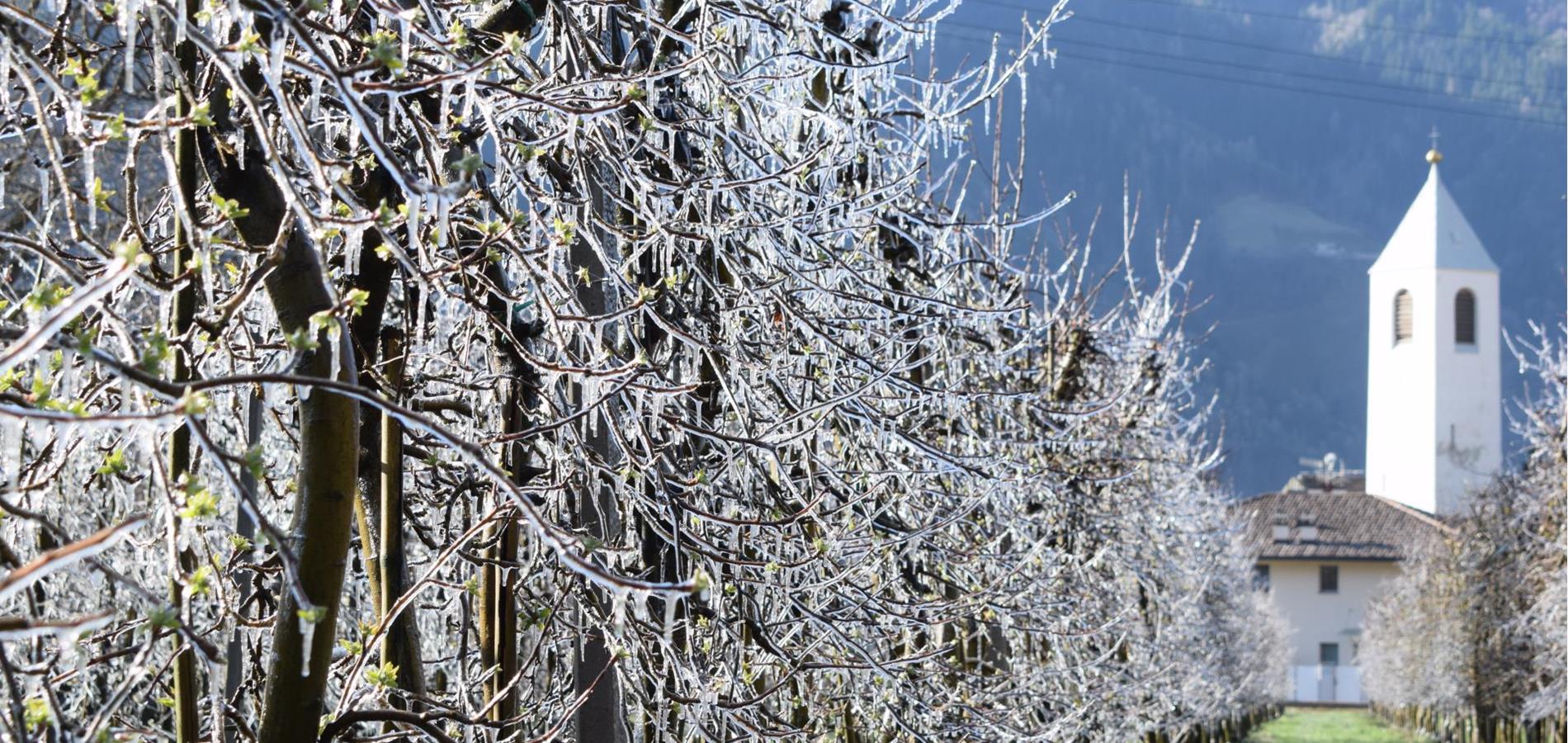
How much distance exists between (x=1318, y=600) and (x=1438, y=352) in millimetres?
17376

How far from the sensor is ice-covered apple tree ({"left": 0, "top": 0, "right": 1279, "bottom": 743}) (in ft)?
7.06

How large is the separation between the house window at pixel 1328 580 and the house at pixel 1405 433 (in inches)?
2.0

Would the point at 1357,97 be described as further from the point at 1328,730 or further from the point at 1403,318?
the point at 1328,730

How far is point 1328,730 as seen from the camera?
5075 cm

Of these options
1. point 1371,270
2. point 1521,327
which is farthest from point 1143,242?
point 1371,270

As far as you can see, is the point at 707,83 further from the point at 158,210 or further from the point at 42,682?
the point at 42,682

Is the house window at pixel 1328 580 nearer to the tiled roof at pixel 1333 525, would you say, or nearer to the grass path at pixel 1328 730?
the tiled roof at pixel 1333 525

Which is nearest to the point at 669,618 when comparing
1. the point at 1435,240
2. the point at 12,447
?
the point at 12,447

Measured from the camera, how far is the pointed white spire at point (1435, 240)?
84.2 m

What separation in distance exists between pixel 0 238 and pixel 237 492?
0.53m

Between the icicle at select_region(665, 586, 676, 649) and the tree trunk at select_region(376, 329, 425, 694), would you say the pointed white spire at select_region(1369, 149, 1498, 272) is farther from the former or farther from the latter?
the tree trunk at select_region(376, 329, 425, 694)

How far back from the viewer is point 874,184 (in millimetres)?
5816

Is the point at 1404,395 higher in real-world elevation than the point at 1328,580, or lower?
higher

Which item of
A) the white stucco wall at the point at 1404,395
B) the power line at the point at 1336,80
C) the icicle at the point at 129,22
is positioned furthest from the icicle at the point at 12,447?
the power line at the point at 1336,80
